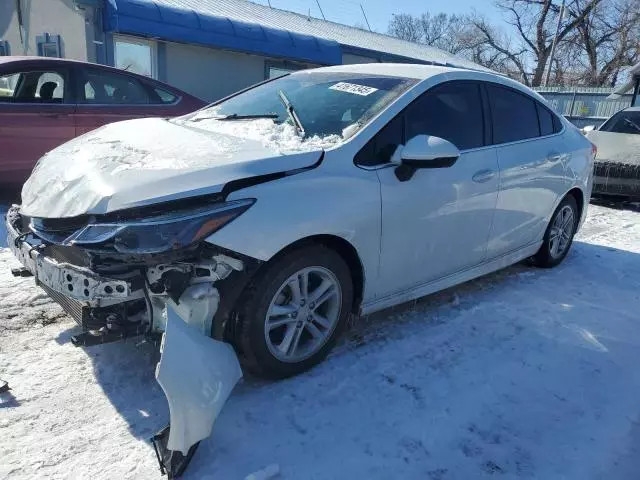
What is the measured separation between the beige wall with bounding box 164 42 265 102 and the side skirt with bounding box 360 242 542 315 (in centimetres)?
950

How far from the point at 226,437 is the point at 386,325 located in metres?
1.50

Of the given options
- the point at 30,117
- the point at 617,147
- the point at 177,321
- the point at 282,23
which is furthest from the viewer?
the point at 282,23

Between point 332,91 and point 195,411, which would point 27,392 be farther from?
point 332,91

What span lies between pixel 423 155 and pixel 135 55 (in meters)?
10.1

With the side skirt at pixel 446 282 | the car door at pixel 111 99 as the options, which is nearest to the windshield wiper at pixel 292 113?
the side skirt at pixel 446 282

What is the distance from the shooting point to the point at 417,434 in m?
2.52

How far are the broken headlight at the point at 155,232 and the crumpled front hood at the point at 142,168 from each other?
0.09 m

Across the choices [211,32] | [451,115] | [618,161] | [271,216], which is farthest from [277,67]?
[271,216]

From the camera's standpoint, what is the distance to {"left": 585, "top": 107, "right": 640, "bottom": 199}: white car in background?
8.30 meters

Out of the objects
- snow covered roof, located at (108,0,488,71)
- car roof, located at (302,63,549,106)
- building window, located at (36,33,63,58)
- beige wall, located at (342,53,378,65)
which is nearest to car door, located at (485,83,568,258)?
car roof, located at (302,63,549,106)

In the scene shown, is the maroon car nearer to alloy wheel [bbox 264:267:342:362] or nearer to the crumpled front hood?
the crumpled front hood

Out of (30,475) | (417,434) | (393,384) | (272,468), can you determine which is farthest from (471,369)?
(30,475)

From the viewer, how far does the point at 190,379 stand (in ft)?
7.23

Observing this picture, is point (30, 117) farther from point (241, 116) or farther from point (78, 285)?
point (78, 285)
